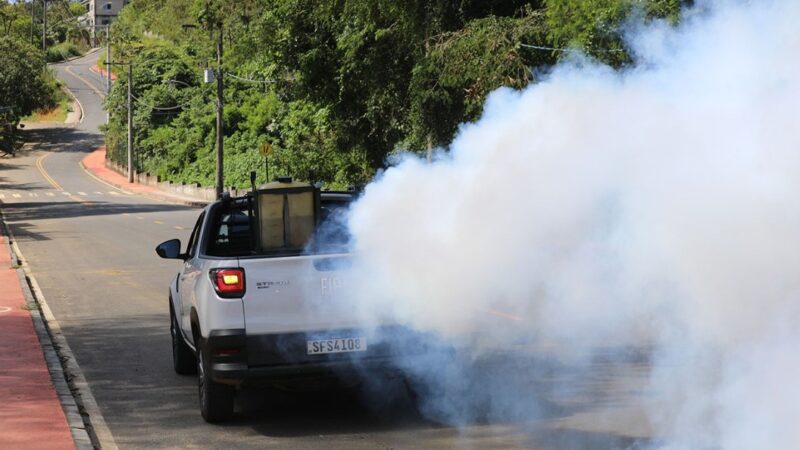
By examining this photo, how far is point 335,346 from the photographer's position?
28.0ft

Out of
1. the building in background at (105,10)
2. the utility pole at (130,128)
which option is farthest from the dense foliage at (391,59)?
the building in background at (105,10)

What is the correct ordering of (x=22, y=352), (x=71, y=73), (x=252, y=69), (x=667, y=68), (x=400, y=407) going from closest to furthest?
1. (x=667, y=68)
2. (x=400, y=407)
3. (x=22, y=352)
4. (x=252, y=69)
5. (x=71, y=73)

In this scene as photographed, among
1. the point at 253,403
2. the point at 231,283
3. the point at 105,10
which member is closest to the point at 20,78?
the point at 105,10

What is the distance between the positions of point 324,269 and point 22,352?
19.8 feet

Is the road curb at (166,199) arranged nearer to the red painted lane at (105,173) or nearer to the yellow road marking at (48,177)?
the red painted lane at (105,173)

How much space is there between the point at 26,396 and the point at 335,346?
3.64 m

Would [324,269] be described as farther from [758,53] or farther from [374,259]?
[758,53]

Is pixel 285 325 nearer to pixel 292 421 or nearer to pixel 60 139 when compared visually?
pixel 292 421

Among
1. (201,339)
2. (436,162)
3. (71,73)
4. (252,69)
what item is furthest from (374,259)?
(71,73)

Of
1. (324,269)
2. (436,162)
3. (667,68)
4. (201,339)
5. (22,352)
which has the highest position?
(667,68)

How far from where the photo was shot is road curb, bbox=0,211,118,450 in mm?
8953

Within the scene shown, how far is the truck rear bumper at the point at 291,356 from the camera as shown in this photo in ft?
27.9

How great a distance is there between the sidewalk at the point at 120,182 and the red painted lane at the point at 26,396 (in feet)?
148

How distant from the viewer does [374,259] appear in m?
8.66
